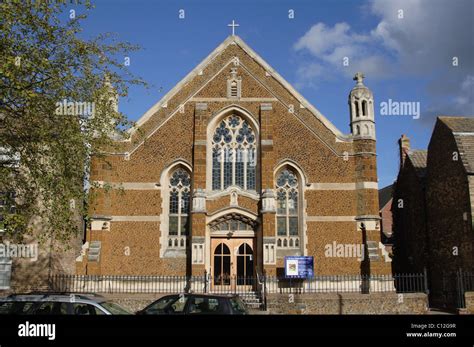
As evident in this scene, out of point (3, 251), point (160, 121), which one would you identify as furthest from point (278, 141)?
point (3, 251)

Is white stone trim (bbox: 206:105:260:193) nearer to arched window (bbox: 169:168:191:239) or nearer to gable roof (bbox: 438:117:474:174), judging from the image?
arched window (bbox: 169:168:191:239)

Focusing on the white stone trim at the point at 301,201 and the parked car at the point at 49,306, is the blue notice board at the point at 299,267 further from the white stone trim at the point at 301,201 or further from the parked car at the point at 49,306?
the parked car at the point at 49,306

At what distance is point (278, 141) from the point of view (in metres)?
23.0

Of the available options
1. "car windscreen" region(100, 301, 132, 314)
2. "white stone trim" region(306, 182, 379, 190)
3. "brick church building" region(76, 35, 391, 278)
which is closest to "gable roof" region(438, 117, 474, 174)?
"brick church building" region(76, 35, 391, 278)

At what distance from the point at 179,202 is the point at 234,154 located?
349 cm

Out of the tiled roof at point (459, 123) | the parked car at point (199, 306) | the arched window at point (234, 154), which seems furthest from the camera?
the tiled roof at point (459, 123)

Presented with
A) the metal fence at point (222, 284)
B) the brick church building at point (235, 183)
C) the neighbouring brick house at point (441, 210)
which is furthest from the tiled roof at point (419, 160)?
the metal fence at point (222, 284)

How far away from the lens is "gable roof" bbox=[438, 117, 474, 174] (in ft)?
72.6

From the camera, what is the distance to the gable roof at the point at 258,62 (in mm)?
23203

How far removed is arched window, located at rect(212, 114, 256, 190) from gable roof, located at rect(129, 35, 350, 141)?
2.74 metres

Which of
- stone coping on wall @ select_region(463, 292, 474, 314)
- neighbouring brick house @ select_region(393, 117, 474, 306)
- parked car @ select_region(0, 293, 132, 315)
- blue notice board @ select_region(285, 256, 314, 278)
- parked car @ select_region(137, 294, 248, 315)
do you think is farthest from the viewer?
neighbouring brick house @ select_region(393, 117, 474, 306)

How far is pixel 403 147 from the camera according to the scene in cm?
3189
